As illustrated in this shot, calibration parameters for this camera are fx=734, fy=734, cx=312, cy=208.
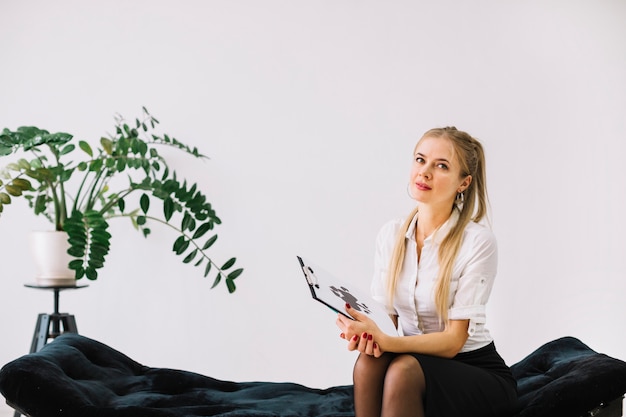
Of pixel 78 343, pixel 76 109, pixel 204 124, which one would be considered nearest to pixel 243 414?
pixel 78 343

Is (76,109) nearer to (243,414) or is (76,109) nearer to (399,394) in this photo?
(243,414)

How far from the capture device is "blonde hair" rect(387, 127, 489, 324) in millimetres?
1879

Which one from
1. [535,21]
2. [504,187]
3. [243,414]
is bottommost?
[243,414]

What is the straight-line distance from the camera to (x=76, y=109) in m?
3.34

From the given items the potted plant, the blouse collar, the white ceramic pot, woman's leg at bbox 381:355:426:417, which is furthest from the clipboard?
the white ceramic pot

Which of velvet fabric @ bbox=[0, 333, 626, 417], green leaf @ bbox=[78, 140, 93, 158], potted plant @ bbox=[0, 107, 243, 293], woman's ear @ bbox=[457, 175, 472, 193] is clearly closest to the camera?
velvet fabric @ bbox=[0, 333, 626, 417]

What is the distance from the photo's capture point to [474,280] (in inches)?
72.9

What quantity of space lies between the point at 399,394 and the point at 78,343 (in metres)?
1.09

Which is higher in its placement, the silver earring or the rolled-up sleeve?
the silver earring

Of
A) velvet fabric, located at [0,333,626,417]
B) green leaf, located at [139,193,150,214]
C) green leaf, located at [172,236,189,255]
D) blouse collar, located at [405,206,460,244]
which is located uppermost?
green leaf, located at [139,193,150,214]

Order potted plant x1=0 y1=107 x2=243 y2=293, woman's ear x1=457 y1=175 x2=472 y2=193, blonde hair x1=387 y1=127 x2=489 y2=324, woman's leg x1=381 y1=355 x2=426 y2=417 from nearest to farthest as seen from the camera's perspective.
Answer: woman's leg x1=381 y1=355 x2=426 y2=417
blonde hair x1=387 y1=127 x2=489 y2=324
woman's ear x1=457 y1=175 x2=472 y2=193
potted plant x1=0 y1=107 x2=243 y2=293

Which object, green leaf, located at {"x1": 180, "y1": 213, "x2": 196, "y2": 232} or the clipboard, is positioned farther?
green leaf, located at {"x1": 180, "y1": 213, "x2": 196, "y2": 232}

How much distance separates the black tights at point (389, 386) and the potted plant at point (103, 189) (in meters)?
1.12

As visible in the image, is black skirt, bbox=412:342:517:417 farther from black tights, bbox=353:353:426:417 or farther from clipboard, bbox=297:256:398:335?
clipboard, bbox=297:256:398:335
